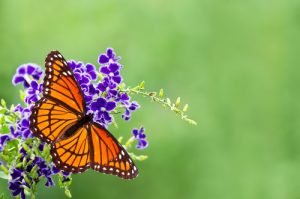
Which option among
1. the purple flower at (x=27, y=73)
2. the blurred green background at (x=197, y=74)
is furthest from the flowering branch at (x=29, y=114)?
the blurred green background at (x=197, y=74)

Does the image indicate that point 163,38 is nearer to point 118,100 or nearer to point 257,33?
point 257,33

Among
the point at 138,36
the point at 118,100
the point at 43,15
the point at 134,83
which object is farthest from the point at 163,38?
the point at 118,100

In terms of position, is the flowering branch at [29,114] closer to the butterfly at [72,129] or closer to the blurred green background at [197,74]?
the butterfly at [72,129]

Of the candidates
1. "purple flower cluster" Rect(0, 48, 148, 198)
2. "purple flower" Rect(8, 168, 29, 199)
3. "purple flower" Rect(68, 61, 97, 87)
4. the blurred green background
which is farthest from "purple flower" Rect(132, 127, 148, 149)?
the blurred green background

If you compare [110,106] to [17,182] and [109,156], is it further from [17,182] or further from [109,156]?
[17,182]

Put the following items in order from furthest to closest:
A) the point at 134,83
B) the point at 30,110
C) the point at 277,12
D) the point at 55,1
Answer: the point at 277,12
the point at 55,1
the point at 134,83
the point at 30,110

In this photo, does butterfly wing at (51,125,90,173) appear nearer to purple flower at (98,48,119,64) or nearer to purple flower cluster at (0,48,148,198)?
purple flower cluster at (0,48,148,198)

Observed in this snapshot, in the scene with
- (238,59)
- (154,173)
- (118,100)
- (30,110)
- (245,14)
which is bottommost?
(30,110)
